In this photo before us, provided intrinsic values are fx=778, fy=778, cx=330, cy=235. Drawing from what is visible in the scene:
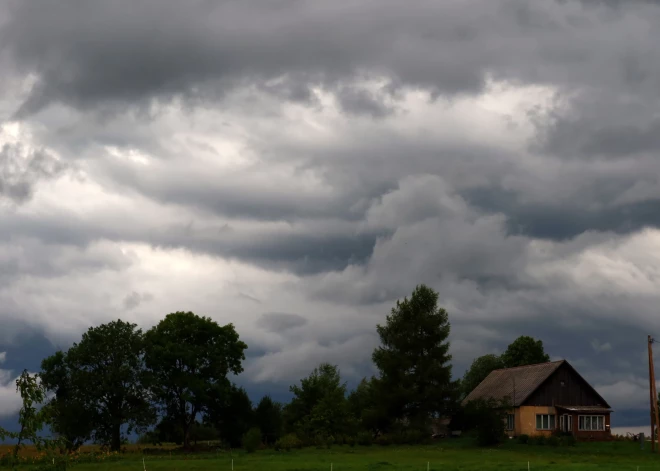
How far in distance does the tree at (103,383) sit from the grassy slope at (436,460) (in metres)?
16.8

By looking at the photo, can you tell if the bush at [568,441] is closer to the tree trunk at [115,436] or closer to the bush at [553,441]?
the bush at [553,441]

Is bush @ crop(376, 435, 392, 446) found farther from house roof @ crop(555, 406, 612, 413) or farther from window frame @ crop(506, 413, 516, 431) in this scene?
house roof @ crop(555, 406, 612, 413)

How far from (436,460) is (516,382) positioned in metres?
37.0

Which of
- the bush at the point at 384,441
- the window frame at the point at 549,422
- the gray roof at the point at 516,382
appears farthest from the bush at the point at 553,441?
the bush at the point at 384,441

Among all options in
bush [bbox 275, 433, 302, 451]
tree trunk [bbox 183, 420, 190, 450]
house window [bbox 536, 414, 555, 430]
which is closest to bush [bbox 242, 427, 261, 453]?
bush [bbox 275, 433, 302, 451]

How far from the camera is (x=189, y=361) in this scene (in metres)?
94.4

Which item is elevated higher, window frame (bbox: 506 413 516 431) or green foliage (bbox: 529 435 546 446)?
window frame (bbox: 506 413 516 431)

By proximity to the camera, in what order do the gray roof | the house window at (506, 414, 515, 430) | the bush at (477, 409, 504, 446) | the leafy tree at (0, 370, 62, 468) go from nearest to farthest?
1. the leafy tree at (0, 370, 62, 468)
2. the bush at (477, 409, 504, 446)
3. the house window at (506, 414, 515, 430)
4. the gray roof

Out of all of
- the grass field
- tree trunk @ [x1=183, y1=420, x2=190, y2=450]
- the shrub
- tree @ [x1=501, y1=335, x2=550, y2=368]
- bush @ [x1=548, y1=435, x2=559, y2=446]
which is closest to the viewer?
the grass field

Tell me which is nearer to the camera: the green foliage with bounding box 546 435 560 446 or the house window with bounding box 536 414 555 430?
the green foliage with bounding box 546 435 560 446

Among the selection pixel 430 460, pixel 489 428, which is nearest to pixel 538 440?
pixel 489 428

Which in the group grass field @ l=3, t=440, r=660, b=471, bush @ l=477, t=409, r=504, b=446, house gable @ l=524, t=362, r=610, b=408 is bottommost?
grass field @ l=3, t=440, r=660, b=471

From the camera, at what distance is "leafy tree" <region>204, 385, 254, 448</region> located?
95125mm

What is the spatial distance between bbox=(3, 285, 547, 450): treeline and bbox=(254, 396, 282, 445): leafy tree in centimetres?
13
